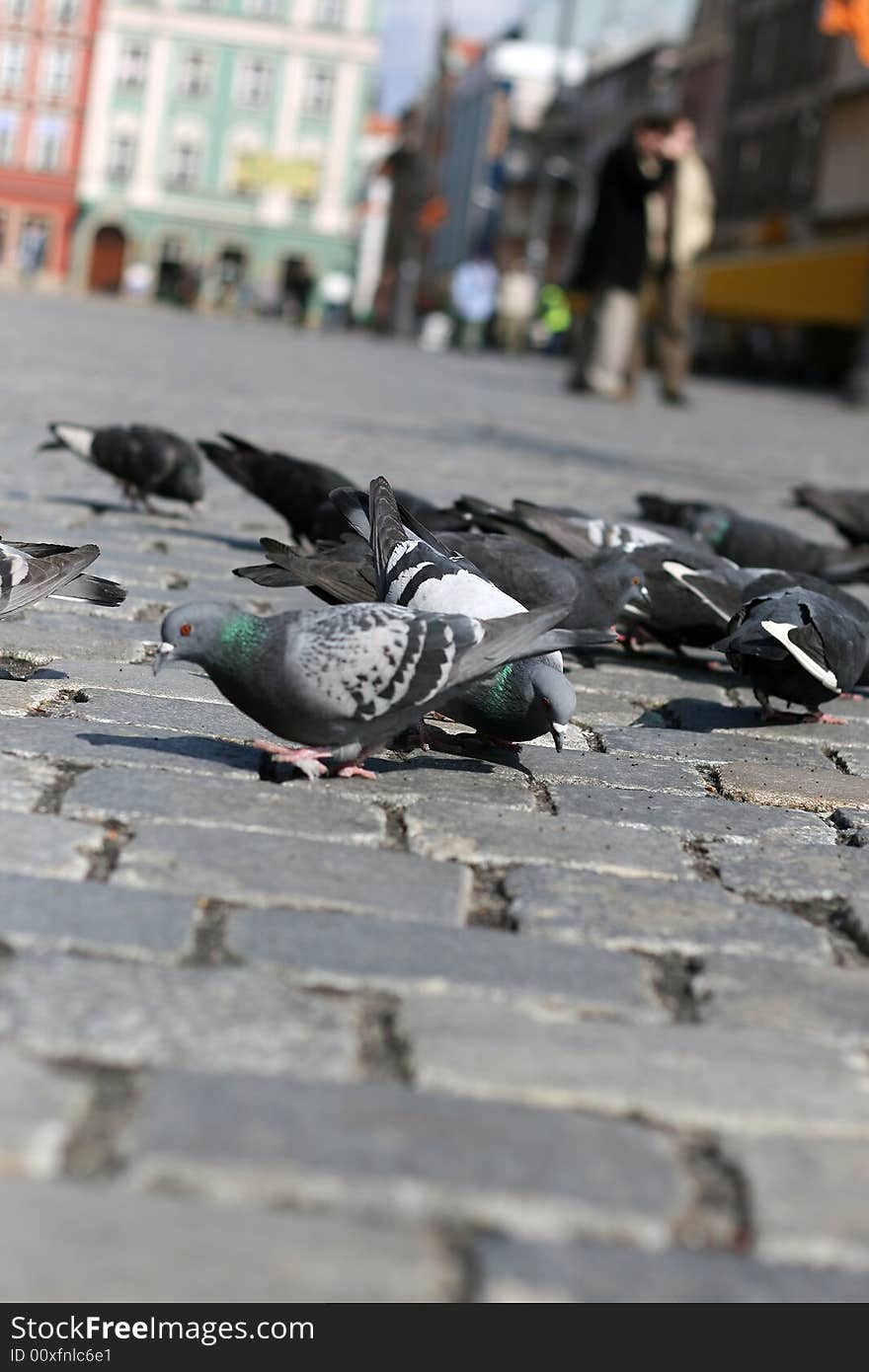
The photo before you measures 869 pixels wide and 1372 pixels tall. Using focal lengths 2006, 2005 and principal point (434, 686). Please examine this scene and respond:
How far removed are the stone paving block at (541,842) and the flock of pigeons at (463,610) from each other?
8.7 inches

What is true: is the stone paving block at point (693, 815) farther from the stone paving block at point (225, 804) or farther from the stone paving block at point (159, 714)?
the stone paving block at point (159, 714)

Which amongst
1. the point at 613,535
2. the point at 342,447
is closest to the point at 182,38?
the point at 342,447

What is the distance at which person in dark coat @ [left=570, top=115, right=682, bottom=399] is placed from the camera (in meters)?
18.8

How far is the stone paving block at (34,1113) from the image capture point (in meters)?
2.00

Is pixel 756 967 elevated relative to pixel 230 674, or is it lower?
lower

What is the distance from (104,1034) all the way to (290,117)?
252 feet

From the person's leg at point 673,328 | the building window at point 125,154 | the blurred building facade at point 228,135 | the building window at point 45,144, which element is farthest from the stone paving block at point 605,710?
the building window at point 45,144

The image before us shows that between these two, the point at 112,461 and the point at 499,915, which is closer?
the point at 499,915

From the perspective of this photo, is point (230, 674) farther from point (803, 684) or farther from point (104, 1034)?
point (803, 684)

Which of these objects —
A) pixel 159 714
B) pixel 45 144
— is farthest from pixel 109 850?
pixel 45 144

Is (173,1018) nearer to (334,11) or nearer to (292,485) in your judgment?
(292,485)

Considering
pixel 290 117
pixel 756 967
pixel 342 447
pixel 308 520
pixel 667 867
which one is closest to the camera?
pixel 756 967

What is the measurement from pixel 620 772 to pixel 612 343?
55.1ft

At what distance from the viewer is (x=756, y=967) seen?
296 cm
